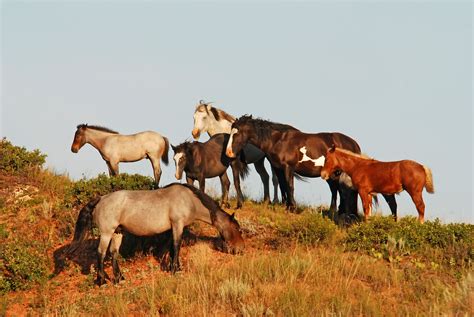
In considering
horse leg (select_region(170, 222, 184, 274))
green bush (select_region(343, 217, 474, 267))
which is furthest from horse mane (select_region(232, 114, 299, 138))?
horse leg (select_region(170, 222, 184, 274))

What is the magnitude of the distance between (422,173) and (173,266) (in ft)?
20.7

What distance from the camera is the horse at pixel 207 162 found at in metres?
17.2

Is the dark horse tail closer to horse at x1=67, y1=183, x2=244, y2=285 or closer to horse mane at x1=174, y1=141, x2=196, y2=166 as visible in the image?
horse at x1=67, y1=183, x2=244, y2=285

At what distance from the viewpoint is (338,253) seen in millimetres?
13977

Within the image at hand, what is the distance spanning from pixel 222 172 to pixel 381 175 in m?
4.45

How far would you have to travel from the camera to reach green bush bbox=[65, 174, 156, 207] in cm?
1686

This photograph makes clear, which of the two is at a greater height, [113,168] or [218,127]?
[218,127]

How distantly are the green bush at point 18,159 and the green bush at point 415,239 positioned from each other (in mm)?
9815

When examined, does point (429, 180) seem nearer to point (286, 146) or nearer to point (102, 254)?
point (286, 146)

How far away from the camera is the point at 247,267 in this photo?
1242cm

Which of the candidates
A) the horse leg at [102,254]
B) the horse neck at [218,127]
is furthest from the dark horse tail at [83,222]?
the horse neck at [218,127]

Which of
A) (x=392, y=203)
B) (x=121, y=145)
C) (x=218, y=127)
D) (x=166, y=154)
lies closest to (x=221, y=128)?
(x=218, y=127)

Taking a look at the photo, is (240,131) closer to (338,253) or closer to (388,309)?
(338,253)

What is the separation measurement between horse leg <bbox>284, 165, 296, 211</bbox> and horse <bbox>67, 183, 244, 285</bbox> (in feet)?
15.9
